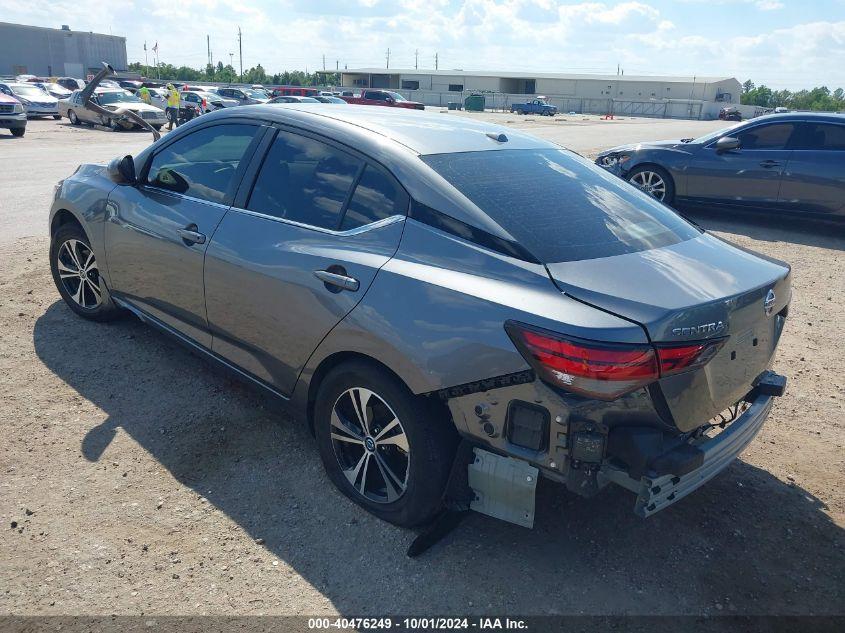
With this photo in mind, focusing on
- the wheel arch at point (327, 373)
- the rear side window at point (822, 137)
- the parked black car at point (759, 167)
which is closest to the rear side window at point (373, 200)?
the wheel arch at point (327, 373)

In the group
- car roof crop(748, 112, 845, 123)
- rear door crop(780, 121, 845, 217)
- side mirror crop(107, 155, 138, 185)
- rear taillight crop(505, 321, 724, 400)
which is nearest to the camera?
rear taillight crop(505, 321, 724, 400)

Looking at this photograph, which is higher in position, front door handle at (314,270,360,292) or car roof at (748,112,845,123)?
car roof at (748,112,845,123)

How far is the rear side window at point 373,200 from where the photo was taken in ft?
9.77

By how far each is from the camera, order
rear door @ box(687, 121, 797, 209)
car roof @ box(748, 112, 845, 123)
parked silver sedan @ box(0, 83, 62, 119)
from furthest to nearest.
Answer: parked silver sedan @ box(0, 83, 62, 119) → rear door @ box(687, 121, 797, 209) → car roof @ box(748, 112, 845, 123)

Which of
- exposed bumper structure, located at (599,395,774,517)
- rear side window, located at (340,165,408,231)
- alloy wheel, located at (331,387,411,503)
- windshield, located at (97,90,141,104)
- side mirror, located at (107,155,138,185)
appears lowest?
alloy wheel, located at (331,387,411,503)

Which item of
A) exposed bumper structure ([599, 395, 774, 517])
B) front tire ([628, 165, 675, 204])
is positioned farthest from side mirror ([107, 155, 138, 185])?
front tire ([628, 165, 675, 204])

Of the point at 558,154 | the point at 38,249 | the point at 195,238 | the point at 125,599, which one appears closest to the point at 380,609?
the point at 125,599

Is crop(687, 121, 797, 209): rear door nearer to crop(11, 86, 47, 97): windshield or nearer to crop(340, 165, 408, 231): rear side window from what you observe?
crop(340, 165, 408, 231): rear side window

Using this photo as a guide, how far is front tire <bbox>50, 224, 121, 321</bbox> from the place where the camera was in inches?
193

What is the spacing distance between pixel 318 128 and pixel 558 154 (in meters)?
1.34

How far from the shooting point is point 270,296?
10.8 feet

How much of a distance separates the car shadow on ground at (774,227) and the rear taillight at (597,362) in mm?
7716

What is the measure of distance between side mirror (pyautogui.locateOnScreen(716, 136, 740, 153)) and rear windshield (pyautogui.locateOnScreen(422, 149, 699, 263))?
6848mm

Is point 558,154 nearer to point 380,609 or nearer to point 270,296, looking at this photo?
point 270,296
